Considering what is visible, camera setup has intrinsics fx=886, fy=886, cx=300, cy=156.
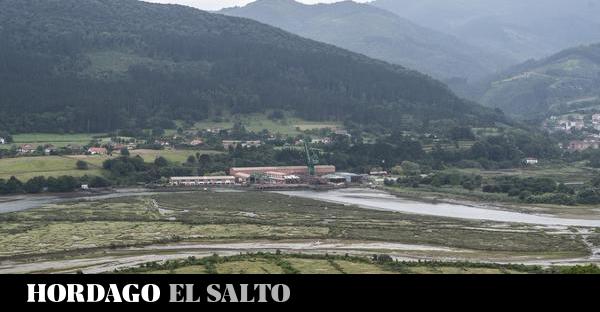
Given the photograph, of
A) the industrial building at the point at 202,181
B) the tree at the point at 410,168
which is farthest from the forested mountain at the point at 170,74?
the tree at the point at 410,168

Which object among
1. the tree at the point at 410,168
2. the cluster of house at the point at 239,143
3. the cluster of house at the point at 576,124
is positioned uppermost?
the cluster of house at the point at 576,124

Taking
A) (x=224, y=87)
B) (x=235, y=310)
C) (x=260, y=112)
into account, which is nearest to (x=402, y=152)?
(x=260, y=112)

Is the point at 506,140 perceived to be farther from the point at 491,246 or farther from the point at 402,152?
the point at 491,246

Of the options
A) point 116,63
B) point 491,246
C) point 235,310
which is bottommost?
A: point 491,246

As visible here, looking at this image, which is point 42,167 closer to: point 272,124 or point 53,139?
point 53,139

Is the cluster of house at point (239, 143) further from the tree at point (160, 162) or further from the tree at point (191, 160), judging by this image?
Answer: the tree at point (160, 162)

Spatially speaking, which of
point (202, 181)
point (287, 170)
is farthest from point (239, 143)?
point (202, 181)
